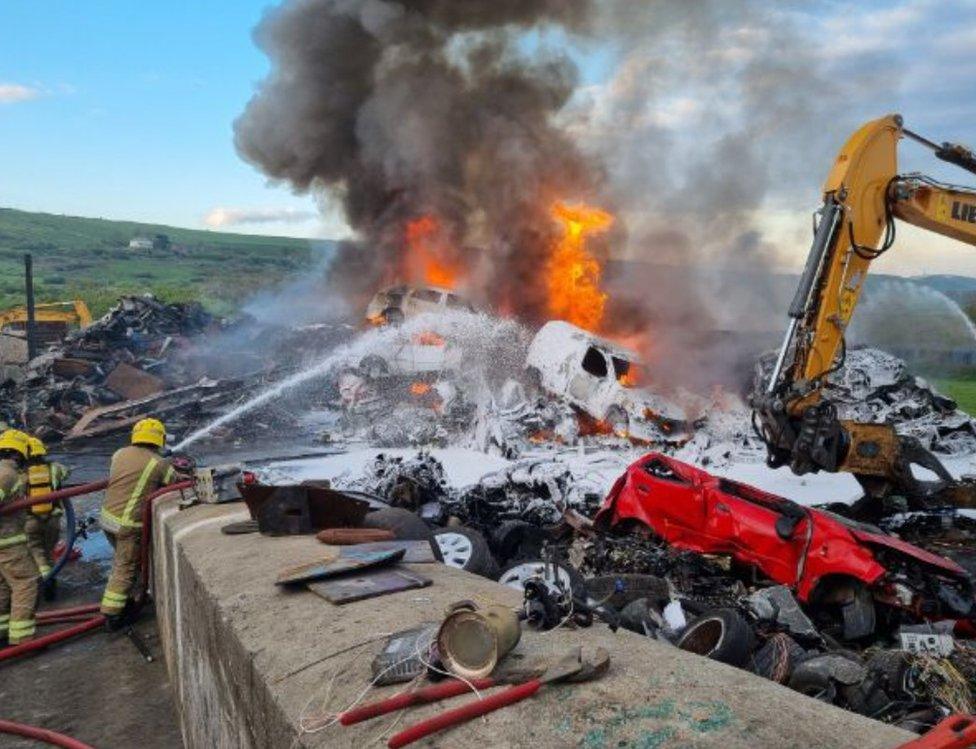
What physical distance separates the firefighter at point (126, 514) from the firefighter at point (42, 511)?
917 mm

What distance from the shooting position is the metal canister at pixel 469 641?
2387 mm

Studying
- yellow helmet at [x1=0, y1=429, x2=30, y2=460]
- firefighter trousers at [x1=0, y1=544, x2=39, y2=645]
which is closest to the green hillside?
yellow helmet at [x1=0, y1=429, x2=30, y2=460]

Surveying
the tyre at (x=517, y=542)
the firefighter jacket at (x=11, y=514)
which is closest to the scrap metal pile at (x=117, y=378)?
the firefighter jacket at (x=11, y=514)

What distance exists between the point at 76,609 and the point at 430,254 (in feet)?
58.8

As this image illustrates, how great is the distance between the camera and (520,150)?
71.6 feet

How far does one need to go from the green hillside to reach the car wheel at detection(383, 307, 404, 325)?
2090 centimetres

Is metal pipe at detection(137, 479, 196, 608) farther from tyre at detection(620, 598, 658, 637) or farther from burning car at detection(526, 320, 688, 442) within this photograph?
burning car at detection(526, 320, 688, 442)

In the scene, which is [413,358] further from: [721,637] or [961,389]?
[961,389]

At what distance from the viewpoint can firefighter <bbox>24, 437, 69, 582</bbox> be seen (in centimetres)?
704

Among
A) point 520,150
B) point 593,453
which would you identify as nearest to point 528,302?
point 520,150

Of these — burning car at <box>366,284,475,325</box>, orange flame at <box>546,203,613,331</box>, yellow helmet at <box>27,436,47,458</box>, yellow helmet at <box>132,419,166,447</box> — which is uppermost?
orange flame at <box>546,203,613,331</box>

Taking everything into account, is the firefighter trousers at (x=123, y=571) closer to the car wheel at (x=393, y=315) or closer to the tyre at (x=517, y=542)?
the tyre at (x=517, y=542)

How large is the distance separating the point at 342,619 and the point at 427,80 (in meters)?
22.0

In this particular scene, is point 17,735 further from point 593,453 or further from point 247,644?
point 593,453
